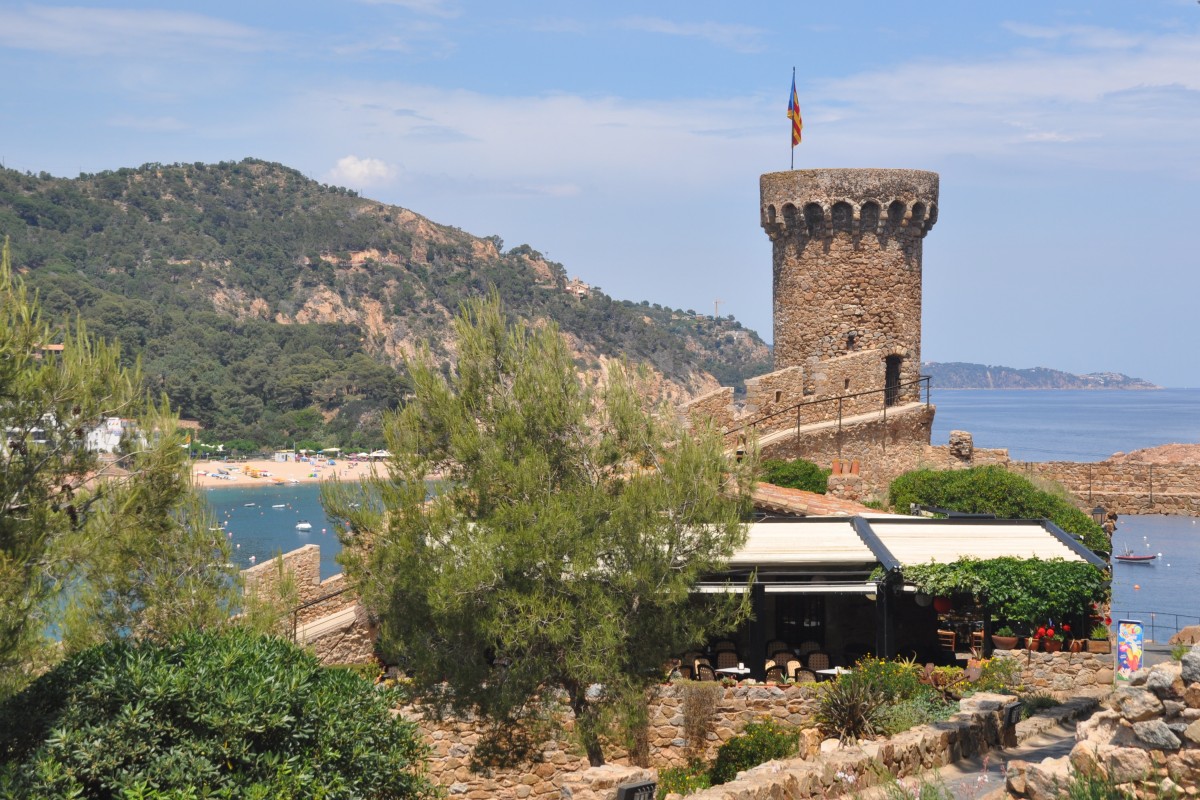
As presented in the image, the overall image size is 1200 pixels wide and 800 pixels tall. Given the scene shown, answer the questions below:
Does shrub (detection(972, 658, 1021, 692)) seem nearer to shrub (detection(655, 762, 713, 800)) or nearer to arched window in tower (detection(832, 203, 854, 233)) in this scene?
shrub (detection(655, 762, 713, 800))

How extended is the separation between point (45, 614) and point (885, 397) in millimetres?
19513

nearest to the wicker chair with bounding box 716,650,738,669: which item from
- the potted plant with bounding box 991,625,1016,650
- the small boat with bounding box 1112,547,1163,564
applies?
the potted plant with bounding box 991,625,1016,650

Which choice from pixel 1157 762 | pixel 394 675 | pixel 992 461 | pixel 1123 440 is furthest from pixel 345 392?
pixel 1157 762

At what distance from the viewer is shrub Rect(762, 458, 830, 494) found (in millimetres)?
26078

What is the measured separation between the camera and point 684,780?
13.9 m

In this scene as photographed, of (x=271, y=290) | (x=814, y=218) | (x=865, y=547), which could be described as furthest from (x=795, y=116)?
(x=271, y=290)

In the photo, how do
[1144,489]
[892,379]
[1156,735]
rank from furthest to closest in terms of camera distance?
[1144,489]
[892,379]
[1156,735]

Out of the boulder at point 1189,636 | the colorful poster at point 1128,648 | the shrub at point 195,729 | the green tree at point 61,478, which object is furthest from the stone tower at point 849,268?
the shrub at point 195,729

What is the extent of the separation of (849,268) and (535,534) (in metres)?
17.0

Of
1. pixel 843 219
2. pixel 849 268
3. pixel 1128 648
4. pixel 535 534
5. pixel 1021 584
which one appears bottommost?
pixel 1128 648

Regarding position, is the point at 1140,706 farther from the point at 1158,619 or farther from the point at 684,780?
the point at 1158,619

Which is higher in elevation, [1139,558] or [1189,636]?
[1189,636]

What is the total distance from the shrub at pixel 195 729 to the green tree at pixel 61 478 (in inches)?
48.2

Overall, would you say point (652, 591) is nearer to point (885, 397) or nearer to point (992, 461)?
point (885, 397)
